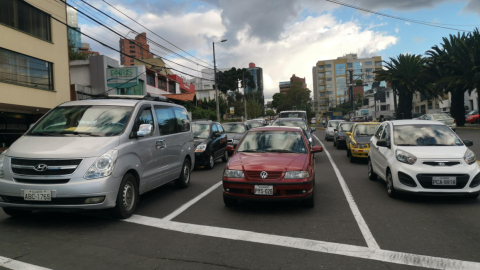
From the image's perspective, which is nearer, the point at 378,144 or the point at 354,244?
the point at 354,244

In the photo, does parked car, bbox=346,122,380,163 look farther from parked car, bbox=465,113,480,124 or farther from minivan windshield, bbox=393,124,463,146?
parked car, bbox=465,113,480,124

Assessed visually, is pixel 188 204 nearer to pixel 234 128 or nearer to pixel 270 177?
pixel 270 177

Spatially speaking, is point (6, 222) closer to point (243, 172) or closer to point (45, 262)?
point (45, 262)

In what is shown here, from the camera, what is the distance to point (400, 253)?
4.47 metres

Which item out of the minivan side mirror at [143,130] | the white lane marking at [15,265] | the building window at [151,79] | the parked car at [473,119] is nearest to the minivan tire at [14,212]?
the white lane marking at [15,265]

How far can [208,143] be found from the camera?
1272 centimetres

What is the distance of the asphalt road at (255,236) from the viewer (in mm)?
4250

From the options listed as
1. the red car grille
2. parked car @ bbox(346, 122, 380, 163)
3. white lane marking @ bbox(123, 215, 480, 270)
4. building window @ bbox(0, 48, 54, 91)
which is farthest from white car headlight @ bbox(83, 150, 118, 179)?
building window @ bbox(0, 48, 54, 91)

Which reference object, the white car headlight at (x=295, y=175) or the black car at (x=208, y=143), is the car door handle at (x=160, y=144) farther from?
the black car at (x=208, y=143)

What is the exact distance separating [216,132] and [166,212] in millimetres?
7485

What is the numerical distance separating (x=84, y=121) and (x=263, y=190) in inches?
127

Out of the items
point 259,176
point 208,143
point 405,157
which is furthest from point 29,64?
point 405,157

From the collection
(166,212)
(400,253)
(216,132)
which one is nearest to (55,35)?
(216,132)

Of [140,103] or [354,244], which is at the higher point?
[140,103]
